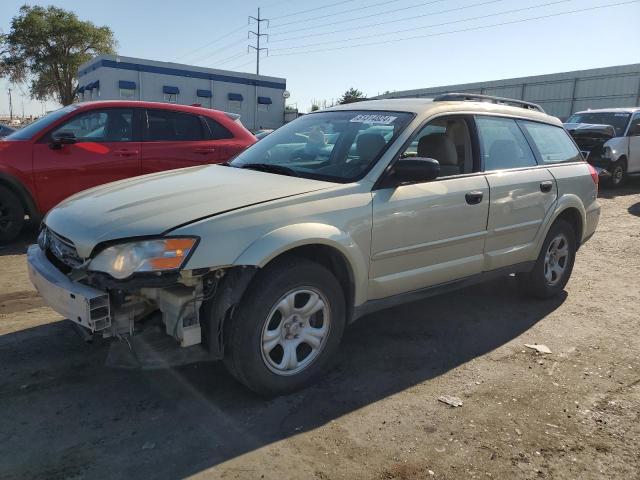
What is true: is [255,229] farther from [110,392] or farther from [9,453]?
[9,453]

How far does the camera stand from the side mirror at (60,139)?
21.1ft

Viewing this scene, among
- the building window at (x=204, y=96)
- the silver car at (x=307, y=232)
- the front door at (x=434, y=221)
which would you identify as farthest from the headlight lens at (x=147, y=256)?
the building window at (x=204, y=96)

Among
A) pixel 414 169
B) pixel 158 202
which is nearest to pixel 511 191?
pixel 414 169

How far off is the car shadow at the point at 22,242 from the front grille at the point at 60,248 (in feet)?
10.6

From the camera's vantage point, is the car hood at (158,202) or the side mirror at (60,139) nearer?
the car hood at (158,202)

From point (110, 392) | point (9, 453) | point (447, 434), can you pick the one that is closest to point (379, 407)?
point (447, 434)

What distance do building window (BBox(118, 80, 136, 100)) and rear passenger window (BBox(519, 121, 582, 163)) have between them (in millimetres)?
30121

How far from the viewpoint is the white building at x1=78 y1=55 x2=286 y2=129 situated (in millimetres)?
30891

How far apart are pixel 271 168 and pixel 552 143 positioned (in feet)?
9.47

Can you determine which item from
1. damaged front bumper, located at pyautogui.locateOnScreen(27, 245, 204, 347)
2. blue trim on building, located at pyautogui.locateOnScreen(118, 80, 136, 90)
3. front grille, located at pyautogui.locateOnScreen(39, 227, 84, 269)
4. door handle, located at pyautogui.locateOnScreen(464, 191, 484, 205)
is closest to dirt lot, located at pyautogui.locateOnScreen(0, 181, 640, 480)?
damaged front bumper, located at pyautogui.locateOnScreen(27, 245, 204, 347)

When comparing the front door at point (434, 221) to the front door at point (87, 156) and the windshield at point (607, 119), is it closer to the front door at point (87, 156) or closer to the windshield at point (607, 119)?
the front door at point (87, 156)

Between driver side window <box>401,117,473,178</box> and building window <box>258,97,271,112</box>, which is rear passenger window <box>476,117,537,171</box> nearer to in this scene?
driver side window <box>401,117,473,178</box>

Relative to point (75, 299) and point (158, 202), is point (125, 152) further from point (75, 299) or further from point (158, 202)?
point (75, 299)

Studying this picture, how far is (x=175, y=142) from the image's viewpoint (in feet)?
23.7
